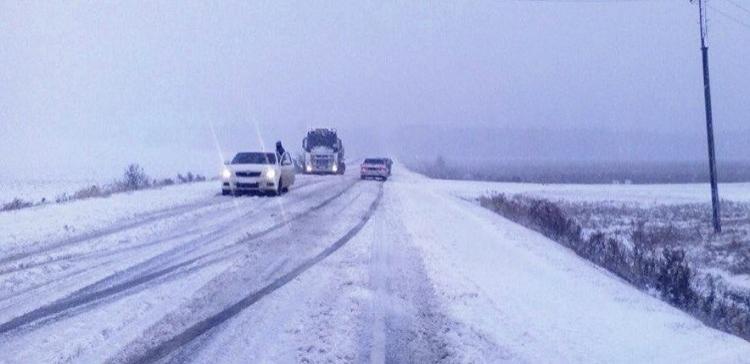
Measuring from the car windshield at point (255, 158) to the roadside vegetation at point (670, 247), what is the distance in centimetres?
911

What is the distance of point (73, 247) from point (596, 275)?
969 cm

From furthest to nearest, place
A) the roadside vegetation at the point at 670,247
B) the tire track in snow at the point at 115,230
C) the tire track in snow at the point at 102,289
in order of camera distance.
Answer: the tire track in snow at the point at 115,230 < the roadside vegetation at the point at 670,247 < the tire track in snow at the point at 102,289

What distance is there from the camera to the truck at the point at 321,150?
61.3m

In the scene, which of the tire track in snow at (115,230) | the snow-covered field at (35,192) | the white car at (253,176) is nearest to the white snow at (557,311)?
the tire track in snow at (115,230)

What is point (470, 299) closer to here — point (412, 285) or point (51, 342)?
point (412, 285)

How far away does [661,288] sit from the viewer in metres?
13.1

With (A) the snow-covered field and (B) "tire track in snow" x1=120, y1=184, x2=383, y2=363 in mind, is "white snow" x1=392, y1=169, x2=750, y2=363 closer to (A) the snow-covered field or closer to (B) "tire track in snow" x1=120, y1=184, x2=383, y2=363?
(B) "tire track in snow" x1=120, y1=184, x2=383, y2=363

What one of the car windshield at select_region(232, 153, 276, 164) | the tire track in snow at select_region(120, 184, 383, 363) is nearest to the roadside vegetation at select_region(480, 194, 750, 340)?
the tire track in snow at select_region(120, 184, 383, 363)

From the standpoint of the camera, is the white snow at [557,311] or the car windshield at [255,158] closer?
the white snow at [557,311]

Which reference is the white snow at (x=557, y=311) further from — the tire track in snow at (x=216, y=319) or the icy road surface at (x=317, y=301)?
the tire track in snow at (x=216, y=319)

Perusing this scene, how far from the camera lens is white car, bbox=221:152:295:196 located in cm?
3162

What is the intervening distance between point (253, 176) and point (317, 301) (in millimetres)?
21745

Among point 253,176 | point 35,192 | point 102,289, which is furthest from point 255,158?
point 102,289

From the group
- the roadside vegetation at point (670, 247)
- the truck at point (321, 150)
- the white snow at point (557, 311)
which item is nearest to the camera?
the white snow at point (557, 311)
